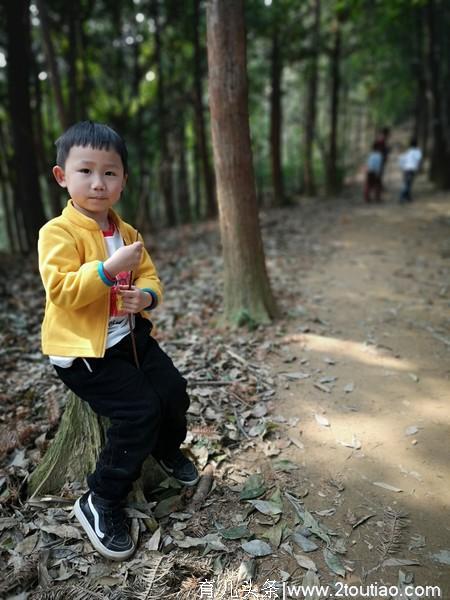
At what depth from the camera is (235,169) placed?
4.70 meters

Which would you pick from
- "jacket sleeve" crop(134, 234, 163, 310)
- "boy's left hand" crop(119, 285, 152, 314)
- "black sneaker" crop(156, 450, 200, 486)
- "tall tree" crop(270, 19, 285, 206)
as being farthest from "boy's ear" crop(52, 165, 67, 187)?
"tall tree" crop(270, 19, 285, 206)

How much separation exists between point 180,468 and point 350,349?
2.50 m

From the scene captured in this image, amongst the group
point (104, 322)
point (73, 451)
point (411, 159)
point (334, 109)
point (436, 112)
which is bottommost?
point (73, 451)

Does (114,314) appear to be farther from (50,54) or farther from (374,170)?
(374,170)

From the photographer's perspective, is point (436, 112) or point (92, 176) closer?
point (92, 176)

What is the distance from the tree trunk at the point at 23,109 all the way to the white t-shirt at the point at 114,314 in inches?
339

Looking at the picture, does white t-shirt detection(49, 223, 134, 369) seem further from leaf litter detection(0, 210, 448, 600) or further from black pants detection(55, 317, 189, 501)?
leaf litter detection(0, 210, 448, 600)

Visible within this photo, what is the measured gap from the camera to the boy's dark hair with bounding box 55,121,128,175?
2145mm

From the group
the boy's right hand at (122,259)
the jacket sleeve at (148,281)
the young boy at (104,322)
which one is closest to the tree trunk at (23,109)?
the jacket sleeve at (148,281)

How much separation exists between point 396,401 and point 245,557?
6.52 ft

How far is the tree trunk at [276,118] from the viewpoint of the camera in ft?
42.8

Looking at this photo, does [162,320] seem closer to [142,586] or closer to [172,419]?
[172,419]

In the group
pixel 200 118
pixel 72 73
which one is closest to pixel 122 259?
pixel 72 73

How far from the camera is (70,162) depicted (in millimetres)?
2168
